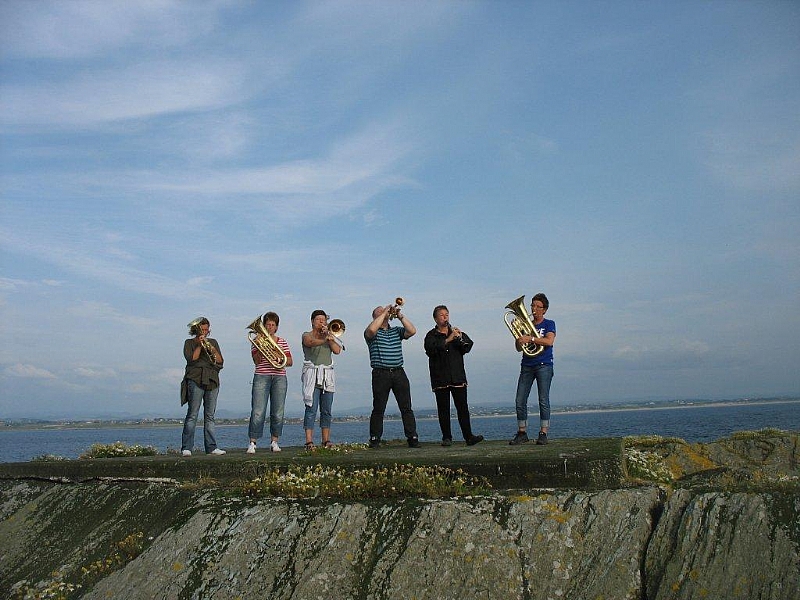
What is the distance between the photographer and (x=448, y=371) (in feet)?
34.3

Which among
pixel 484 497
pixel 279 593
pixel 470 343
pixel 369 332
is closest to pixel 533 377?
pixel 470 343

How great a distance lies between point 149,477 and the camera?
928 centimetres

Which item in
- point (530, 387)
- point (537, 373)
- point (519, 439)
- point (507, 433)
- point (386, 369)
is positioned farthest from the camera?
point (507, 433)

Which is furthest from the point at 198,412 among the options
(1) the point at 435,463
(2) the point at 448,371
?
(1) the point at 435,463

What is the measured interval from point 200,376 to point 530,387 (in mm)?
5566

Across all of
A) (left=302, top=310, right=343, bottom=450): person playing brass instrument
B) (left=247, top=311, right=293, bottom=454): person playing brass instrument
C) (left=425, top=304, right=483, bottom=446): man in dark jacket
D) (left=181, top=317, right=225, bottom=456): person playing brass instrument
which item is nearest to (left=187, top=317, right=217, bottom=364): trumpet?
(left=181, top=317, right=225, bottom=456): person playing brass instrument

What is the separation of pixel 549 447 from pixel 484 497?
2.11 meters

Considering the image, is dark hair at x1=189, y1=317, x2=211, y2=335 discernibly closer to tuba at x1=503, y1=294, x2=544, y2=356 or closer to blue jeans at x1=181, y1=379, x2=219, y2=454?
blue jeans at x1=181, y1=379, x2=219, y2=454

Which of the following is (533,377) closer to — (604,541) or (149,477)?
(604,541)

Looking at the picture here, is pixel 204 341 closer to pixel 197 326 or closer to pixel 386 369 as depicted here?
pixel 197 326

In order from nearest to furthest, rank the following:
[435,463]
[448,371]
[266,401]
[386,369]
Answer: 1. [435,463]
2. [448,371]
3. [386,369]
4. [266,401]

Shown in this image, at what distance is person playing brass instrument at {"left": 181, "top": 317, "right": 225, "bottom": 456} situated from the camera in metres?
11.8

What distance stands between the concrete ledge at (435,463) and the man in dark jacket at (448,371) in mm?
387

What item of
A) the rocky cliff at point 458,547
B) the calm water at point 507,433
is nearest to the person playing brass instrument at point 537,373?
the rocky cliff at point 458,547
